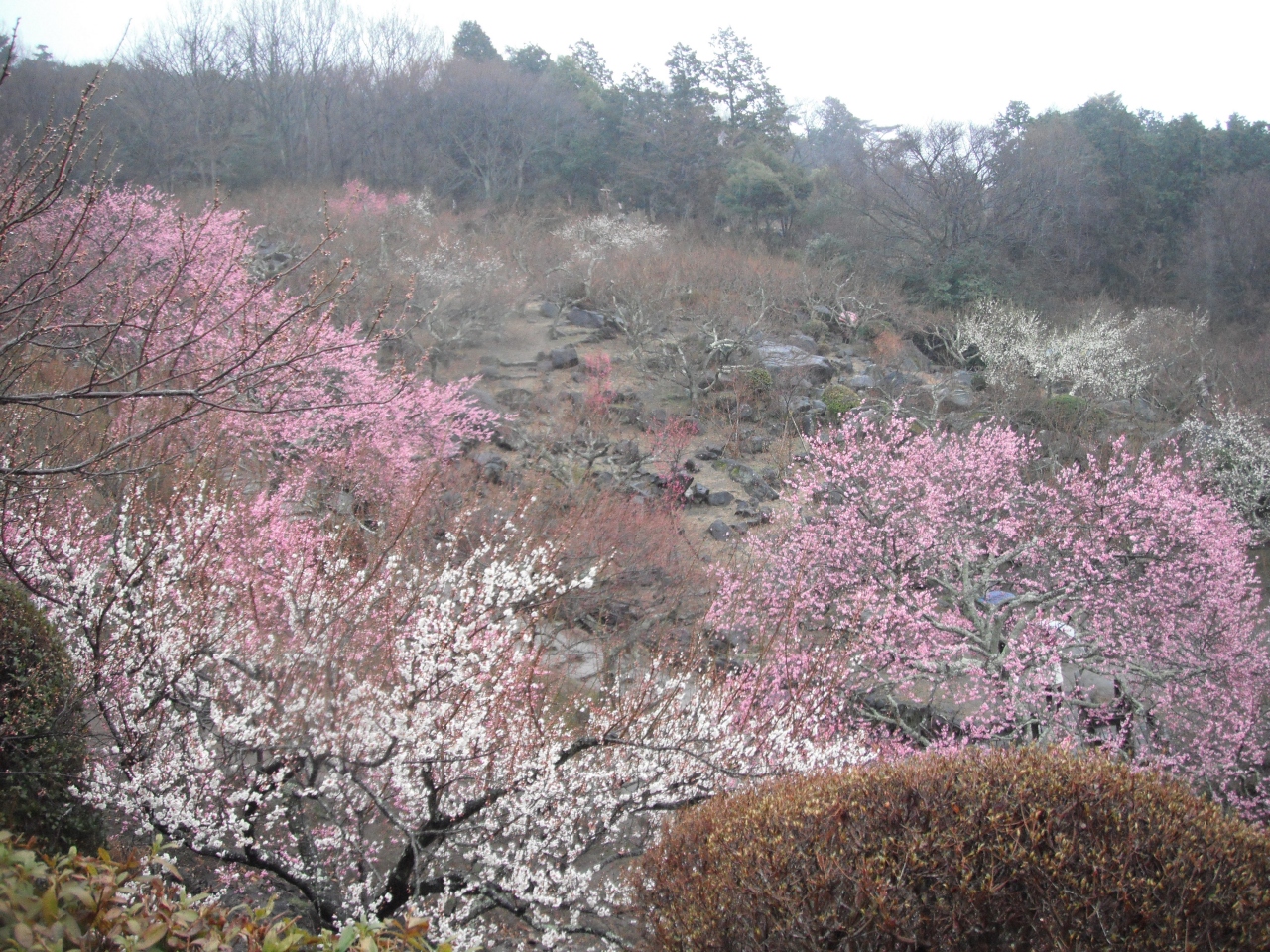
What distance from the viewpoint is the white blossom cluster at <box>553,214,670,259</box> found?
104 ft

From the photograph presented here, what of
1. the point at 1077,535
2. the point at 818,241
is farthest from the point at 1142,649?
the point at 818,241

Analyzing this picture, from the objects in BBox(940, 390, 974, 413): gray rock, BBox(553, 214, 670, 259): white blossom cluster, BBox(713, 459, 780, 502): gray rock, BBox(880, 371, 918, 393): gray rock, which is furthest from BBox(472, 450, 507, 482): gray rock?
BBox(553, 214, 670, 259): white blossom cluster

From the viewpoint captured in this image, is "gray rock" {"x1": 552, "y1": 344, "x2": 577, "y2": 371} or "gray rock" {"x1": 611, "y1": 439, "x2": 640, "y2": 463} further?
"gray rock" {"x1": 552, "y1": 344, "x2": 577, "y2": 371}

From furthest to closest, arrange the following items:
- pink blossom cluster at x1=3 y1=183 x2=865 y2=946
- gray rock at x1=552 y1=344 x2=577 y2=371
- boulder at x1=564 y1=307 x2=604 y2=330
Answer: boulder at x1=564 y1=307 x2=604 y2=330, gray rock at x1=552 y1=344 x2=577 y2=371, pink blossom cluster at x1=3 y1=183 x2=865 y2=946

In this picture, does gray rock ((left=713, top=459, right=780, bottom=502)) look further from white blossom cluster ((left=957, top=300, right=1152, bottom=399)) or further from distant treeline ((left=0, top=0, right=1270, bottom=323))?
distant treeline ((left=0, top=0, right=1270, bottom=323))

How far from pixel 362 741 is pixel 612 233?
3072cm

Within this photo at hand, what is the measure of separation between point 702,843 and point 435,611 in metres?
2.72

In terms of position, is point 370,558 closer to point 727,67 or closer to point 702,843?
point 702,843

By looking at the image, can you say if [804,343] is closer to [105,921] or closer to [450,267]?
[450,267]

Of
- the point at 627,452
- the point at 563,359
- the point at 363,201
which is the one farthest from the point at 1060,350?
the point at 363,201

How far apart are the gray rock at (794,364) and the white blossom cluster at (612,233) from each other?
10503mm

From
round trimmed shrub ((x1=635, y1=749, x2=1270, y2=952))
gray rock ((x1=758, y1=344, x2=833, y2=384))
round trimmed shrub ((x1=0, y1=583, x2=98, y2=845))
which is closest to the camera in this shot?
Result: round trimmed shrub ((x1=635, y1=749, x2=1270, y2=952))

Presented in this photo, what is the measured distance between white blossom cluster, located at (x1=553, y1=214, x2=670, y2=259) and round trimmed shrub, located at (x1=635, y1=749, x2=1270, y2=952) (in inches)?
1170

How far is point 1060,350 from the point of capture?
79.2 feet
